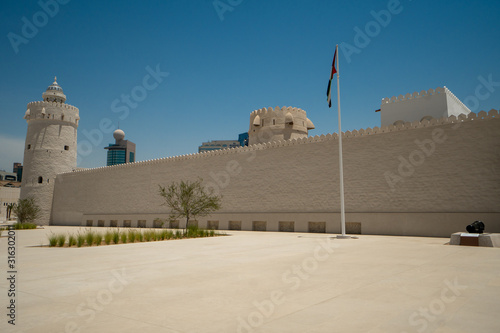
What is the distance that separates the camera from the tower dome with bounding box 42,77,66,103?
42.3 metres

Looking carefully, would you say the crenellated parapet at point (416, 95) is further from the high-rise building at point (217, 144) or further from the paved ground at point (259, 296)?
the high-rise building at point (217, 144)

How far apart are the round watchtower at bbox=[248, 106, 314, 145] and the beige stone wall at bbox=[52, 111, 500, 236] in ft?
23.3

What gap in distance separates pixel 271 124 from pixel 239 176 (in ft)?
29.2

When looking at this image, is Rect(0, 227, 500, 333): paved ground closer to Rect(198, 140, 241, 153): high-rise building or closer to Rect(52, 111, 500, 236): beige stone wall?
Rect(52, 111, 500, 236): beige stone wall

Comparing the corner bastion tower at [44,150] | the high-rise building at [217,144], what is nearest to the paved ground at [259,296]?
the corner bastion tower at [44,150]

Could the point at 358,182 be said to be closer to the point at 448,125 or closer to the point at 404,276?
the point at 448,125

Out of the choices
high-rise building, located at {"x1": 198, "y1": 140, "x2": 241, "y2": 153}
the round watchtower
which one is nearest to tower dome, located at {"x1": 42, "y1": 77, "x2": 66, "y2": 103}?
the round watchtower

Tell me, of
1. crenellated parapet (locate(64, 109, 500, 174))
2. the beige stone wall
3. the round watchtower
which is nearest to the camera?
the beige stone wall

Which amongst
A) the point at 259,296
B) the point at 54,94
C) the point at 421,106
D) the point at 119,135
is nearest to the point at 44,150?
the point at 54,94

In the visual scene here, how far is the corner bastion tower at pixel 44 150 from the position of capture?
39.8 m

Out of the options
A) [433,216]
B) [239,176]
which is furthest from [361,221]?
[239,176]

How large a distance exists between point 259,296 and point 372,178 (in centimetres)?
1588

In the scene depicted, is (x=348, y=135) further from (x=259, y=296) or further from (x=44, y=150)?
(x=44, y=150)

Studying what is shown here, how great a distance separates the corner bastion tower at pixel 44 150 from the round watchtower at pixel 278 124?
22916 millimetres
